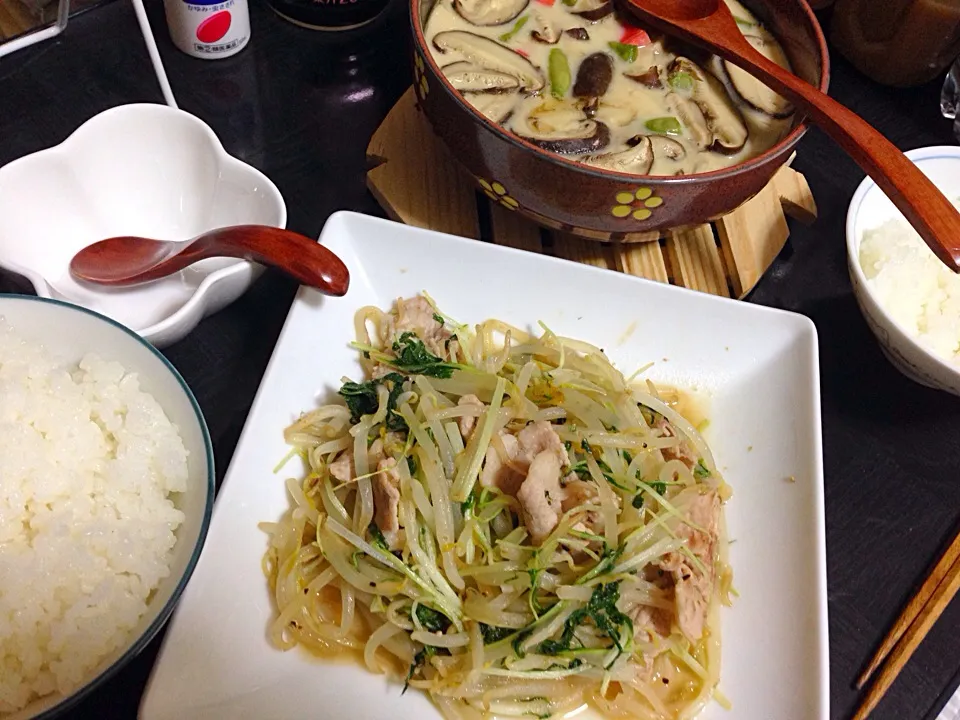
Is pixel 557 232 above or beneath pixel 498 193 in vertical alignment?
beneath

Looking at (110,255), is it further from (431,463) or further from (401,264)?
(431,463)

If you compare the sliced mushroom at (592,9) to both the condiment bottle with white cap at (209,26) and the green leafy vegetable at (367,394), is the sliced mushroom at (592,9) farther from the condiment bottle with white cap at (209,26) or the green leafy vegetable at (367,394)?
the green leafy vegetable at (367,394)

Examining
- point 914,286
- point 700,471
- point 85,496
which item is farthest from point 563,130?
point 85,496

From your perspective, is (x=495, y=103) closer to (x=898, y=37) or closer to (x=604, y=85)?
(x=604, y=85)

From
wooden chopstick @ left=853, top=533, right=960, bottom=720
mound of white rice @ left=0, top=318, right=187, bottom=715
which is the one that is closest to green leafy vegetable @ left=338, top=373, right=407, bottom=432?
mound of white rice @ left=0, top=318, right=187, bottom=715

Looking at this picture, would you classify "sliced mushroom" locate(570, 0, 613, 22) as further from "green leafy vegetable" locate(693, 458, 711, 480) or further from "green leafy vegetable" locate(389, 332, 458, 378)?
"green leafy vegetable" locate(693, 458, 711, 480)

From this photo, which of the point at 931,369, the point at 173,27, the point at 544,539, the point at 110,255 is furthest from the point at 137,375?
the point at 931,369

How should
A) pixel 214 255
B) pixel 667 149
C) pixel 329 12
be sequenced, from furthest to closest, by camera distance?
pixel 329 12, pixel 667 149, pixel 214 255
